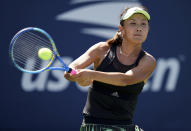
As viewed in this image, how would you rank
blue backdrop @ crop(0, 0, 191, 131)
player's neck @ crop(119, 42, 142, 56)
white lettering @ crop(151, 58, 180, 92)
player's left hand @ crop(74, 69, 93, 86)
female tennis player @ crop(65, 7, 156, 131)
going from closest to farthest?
1. player's left hand @ crop(74, 69, 93, 86)
2. female tennis player @ crop(65, 7, 156, 131)
3. player's neck @ crop(119, 42, 142, 56)
4. blue backdrop @ crop(0, 0, 191, 131)
5. white lettering @ crop(151, 58, 180, 92)

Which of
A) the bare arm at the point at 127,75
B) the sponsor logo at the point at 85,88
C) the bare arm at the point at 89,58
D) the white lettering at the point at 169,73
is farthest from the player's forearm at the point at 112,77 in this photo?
the white lettering at the point at 169,73

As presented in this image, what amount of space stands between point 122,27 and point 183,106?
3004mm

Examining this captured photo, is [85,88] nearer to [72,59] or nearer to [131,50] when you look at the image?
[72,59]

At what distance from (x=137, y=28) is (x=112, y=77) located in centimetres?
47

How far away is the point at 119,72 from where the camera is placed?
3283 millimetres

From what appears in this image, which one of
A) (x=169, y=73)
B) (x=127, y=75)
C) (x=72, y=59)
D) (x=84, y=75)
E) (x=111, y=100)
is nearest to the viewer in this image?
(x=84, y=75)

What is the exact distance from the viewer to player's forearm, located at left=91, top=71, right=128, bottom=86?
3.07 m

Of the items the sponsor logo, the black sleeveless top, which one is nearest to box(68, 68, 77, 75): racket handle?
the black sleeveless top

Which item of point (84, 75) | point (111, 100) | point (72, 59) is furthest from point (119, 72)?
Result: point (72, 59)

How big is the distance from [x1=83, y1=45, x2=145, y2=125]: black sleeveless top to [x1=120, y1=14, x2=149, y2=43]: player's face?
16 cm

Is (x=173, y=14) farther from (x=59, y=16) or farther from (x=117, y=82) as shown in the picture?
(x=117, y=82)

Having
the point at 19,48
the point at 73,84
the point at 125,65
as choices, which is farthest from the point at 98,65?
the point at 73,84

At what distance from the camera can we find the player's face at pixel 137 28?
3.29 metres

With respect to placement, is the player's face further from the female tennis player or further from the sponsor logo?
the sponsor logo
